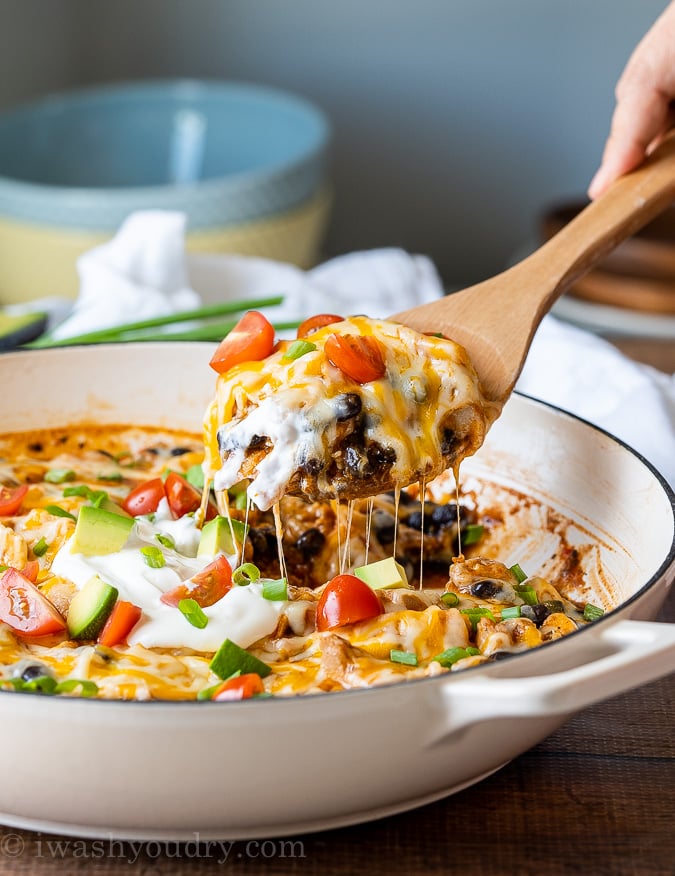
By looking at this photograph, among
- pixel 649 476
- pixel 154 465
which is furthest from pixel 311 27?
pixel 649 476

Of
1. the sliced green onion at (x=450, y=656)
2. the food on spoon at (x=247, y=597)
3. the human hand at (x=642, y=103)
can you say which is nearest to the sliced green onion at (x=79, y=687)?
the food on spoon at (x=247, y=597)

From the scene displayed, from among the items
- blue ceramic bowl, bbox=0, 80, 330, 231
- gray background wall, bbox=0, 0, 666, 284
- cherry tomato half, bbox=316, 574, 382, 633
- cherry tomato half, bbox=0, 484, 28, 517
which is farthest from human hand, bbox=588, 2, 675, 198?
gray background wall, bbox=0, 0, 666, 284

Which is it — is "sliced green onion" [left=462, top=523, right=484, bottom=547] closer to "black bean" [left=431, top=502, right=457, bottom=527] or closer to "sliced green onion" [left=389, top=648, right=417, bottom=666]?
"black bean" [left=431, top=502, right=457, bottom=527]

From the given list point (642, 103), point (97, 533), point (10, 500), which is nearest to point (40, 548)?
point (97, 533)

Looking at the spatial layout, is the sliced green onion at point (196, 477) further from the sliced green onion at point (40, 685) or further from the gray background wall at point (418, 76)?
the gray background wall at point (418, 76)

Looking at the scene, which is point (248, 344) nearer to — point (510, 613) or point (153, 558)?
point (153, 558)
